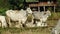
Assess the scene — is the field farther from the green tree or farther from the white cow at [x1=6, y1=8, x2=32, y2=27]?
the green tree

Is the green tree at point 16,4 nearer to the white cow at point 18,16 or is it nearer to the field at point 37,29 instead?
the field at point 37,29

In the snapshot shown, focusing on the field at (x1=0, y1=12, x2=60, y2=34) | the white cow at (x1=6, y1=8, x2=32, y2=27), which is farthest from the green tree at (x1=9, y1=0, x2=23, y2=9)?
the white cow at (x1=6, y1=8, x2=32, y2=27)

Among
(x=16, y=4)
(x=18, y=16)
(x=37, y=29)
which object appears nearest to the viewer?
(x=37, y=29)

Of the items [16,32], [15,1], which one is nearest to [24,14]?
[16,32]

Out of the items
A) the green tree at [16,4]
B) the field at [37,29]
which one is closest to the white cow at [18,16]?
the field at [37,29]

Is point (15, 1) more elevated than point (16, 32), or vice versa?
point (15, 1)

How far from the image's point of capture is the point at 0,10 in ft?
84.4

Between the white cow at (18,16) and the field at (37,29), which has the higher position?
the white cow at (18,16)

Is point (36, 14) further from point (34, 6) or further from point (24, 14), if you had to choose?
point (34, 6)

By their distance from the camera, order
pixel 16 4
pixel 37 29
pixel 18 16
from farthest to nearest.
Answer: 1. pixel 16 4
2. pixel 18 16
3. pixel 37 29

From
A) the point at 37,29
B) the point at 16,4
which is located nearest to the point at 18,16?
the point at 37,29

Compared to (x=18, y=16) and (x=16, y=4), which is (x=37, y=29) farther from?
(x=16, y=4)

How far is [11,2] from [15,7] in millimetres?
1057

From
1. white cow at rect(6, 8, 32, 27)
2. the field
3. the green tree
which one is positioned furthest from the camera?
the green tree
